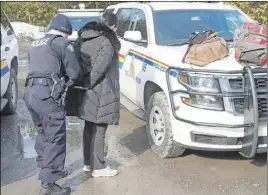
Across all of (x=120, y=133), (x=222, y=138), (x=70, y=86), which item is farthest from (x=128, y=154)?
(x=70, y=86)

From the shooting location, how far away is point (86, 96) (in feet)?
13.4

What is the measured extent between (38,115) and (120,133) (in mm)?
2492

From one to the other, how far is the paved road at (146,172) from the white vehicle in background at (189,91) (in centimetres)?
28

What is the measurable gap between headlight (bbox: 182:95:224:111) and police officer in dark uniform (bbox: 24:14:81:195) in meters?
1.25

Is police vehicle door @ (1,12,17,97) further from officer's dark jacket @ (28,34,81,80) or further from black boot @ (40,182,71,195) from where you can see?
black boot @ (40,182,71,195)

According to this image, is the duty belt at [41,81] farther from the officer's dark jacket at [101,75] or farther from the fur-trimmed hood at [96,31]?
the fur-trimmed hood at [96,31]

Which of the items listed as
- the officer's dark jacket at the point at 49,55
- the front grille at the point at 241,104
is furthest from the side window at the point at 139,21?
the officer's dark jacket at the point at 49,55

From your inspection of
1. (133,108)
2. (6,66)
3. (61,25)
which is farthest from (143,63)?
(6,66)

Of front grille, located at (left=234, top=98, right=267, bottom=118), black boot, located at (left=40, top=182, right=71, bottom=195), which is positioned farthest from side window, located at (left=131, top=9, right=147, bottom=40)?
black boot, located at (left=40, top=182, right=71, bottom=195)

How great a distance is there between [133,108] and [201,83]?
6.98ft

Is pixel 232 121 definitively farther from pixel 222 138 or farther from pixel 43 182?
pixel 43 182

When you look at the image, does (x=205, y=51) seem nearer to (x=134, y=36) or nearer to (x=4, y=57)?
(x=134, y=36)

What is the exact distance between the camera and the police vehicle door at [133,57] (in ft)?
18.3

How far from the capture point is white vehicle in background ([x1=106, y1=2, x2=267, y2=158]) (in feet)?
13.8
